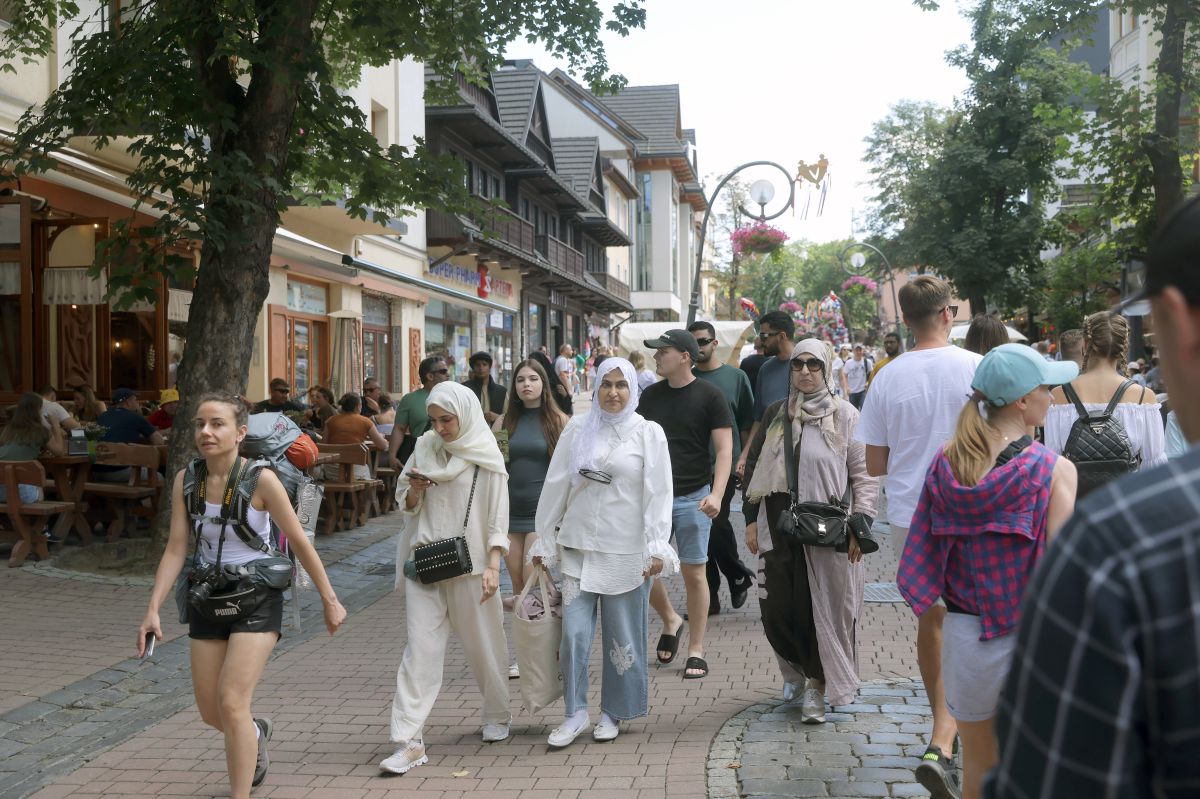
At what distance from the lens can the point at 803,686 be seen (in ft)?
20.6

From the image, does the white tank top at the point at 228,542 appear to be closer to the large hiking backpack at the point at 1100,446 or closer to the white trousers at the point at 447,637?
the white trousers at the point at 447,637

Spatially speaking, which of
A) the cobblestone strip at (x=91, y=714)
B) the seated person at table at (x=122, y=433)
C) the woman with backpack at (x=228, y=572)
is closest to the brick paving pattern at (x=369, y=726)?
the cobblestone strip at (x=91, y=714)

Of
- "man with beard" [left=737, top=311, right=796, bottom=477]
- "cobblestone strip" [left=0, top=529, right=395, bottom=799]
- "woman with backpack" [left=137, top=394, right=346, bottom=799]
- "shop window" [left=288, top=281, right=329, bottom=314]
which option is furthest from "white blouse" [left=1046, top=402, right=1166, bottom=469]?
"shop window" [left=288, top=281, right=329, bottom=314]

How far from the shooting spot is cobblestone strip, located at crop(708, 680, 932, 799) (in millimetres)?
4898

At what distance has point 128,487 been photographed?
11.9 meters

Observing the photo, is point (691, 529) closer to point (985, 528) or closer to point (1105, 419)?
point (1105, 419)

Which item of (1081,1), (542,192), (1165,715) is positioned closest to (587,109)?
(542,192)

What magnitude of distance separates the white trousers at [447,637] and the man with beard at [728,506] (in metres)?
3.09

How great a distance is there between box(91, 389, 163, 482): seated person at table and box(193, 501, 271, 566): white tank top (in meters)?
8.34

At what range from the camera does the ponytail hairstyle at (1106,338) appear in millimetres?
6082

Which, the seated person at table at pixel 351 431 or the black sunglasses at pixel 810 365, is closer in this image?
the black sunglasses at pixel 810 365

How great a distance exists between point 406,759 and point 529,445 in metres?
2.40

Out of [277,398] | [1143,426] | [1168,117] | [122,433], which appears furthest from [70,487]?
[1168,117]

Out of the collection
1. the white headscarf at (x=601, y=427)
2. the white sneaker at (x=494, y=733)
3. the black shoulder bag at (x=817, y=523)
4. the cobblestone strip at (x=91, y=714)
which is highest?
the white headscarf at (x=601, y=427)
